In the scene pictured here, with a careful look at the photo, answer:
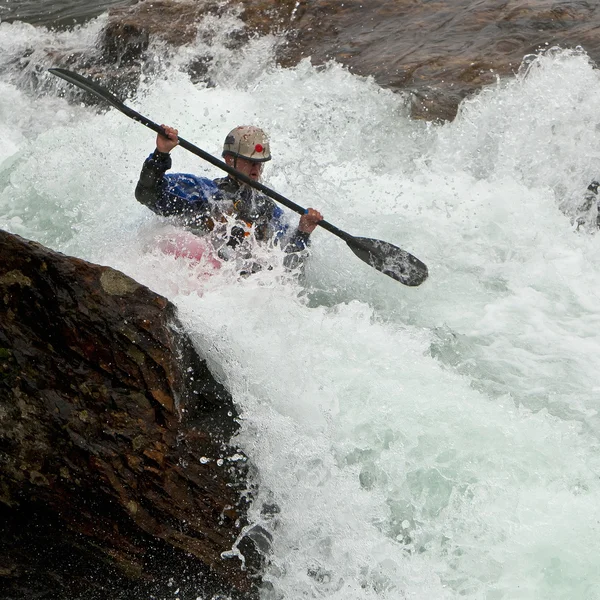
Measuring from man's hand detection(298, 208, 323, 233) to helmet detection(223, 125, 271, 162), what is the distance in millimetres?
385

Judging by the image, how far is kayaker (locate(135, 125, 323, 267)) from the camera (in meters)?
4.48

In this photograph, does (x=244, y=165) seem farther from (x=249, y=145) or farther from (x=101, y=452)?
(x=101, y=452)

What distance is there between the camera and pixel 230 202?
181 inches

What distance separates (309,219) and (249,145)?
1.71ft

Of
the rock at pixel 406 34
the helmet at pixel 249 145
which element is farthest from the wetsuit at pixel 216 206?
the rock at pixel 406 34

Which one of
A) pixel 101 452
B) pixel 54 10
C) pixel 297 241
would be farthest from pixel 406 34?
pixel 101 452

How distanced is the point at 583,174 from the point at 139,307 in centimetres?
362

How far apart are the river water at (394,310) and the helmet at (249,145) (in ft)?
2.05

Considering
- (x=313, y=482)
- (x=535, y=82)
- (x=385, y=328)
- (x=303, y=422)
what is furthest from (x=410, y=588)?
(x=535, y=82)

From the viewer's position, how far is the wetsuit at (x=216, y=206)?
453cm

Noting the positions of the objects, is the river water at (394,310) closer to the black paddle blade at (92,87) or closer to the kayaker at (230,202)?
the kayaker at (230,202)

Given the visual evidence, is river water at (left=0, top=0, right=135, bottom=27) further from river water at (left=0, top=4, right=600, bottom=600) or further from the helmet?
the helmet

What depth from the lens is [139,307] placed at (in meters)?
3.21

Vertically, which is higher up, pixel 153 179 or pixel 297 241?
pixel 153 179
